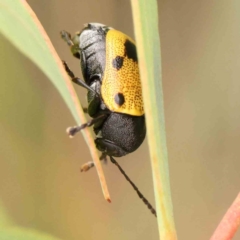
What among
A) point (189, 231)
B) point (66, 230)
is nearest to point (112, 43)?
point (66, 230)

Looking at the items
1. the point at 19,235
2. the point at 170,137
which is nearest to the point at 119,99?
the point at 19,235

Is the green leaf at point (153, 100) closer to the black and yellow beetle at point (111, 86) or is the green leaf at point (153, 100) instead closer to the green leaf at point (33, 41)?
the green leaf at point (33, 41)

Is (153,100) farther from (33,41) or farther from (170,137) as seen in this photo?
(170,137)

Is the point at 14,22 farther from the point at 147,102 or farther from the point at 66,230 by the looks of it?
the point at 66,230

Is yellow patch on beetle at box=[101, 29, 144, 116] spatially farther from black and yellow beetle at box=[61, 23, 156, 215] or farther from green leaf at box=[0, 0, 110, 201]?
green leaf at box=[0, 0, 110, 201]

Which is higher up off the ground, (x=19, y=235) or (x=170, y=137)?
(x=19, y=235)

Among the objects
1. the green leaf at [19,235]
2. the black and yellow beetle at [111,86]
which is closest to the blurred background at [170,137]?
the black and yellow beetle at [111,86]

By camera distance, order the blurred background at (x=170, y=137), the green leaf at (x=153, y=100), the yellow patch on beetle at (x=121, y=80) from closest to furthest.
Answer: the green leaf at (x=153, y=100), the yellow patch on beetle at (x=121, y=80), the blurred background at (x=170, y=137)

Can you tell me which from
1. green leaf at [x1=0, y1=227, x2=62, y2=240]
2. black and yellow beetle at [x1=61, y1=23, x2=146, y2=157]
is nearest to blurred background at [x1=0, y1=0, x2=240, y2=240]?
black and yellow beetle at [x1=61, y1=23, x2=146, y2=157]
